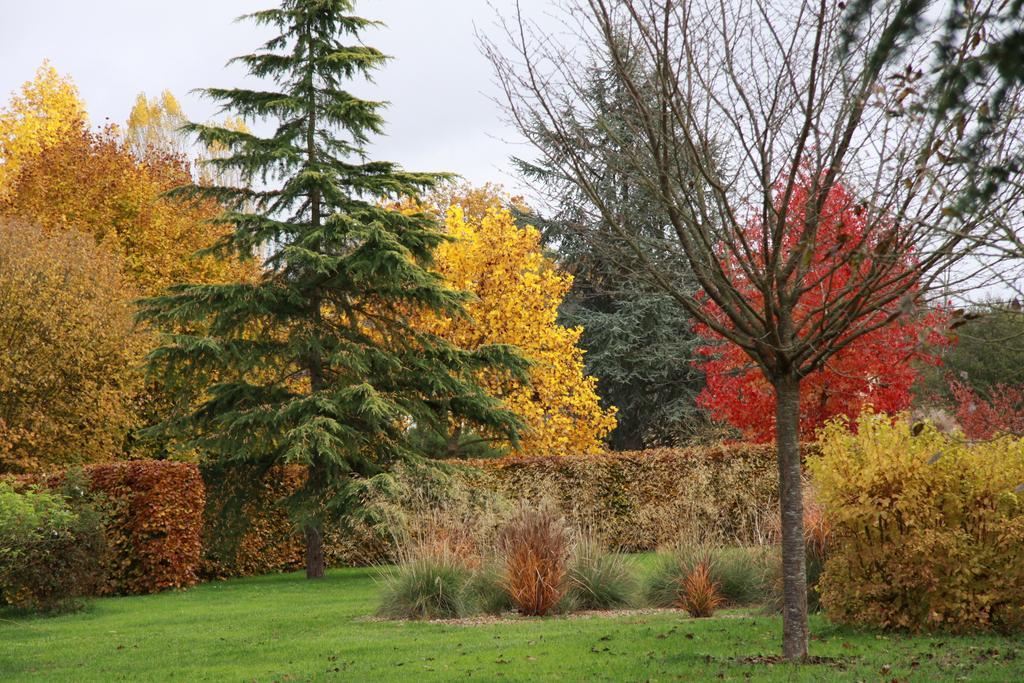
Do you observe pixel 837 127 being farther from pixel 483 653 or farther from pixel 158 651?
pixel 158 651

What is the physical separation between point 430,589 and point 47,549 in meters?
5.21

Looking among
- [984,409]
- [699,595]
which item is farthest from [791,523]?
[984,409]

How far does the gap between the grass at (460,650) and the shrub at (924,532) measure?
308mm

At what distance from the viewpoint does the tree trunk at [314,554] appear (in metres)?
17.0

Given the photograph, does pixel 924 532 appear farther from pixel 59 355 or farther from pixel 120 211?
pixel 120 211

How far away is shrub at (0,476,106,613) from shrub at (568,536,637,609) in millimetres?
6367

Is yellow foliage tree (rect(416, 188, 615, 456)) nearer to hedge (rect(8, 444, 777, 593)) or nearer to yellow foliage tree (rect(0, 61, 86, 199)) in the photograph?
hedge (rect(8, 444, 777, 593))

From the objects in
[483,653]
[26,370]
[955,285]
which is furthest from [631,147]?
[26,370]

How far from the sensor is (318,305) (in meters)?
17.6

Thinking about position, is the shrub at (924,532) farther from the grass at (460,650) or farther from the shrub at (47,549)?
the shrub at (47,549)

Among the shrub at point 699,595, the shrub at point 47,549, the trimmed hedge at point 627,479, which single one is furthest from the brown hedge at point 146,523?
the shrub at point 699,595

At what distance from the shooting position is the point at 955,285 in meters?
7.07

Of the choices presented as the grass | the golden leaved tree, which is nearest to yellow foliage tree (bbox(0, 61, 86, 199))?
the golden leaved tree

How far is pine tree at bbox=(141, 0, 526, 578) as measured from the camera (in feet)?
54.3
